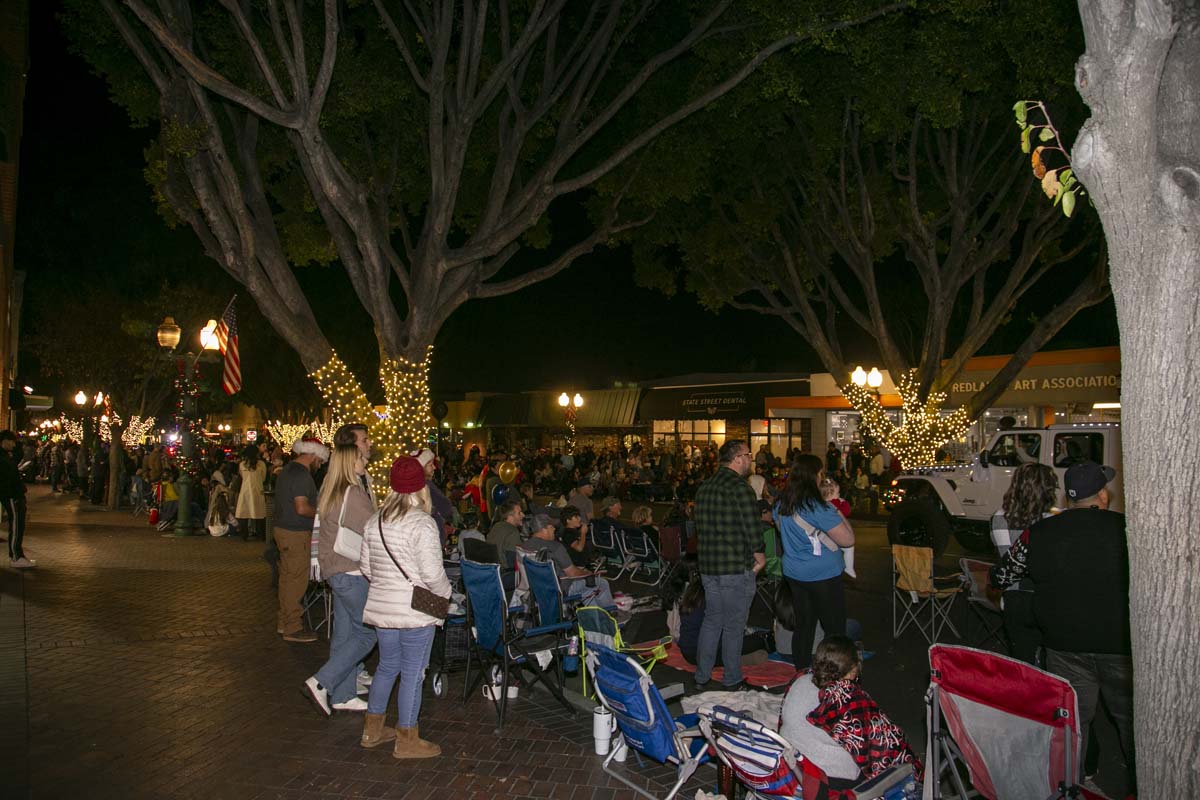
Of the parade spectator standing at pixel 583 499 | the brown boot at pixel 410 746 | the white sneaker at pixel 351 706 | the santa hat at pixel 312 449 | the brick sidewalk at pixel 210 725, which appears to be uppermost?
the santa hat at pixel 312 449

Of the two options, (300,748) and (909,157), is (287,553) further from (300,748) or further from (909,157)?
(909,157)

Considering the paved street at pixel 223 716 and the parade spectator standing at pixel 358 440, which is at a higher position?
the parade spectator standing at pixel 358 440

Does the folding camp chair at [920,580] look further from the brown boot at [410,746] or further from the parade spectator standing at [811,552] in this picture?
the brown boot at [410,746]

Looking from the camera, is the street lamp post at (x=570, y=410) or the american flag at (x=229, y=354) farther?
the street lamp post at (x=570, y=410)

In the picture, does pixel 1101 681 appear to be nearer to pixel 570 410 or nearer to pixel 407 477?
pixel 407 477

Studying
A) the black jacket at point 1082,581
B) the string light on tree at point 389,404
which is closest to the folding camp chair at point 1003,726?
the black jacket at point 1082,581

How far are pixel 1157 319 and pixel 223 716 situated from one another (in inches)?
246

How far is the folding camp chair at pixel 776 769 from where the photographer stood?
12.3ft

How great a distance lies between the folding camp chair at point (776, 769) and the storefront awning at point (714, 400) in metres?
26.0

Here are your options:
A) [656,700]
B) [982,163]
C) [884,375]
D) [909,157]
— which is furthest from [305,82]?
[884,375]

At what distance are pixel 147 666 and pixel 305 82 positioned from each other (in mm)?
6958

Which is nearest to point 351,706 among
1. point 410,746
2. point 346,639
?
point 346,639

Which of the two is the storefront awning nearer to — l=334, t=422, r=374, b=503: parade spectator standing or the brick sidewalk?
the brick sidewalk

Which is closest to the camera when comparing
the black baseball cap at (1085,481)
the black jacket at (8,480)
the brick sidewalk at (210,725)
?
the black baseball cap at (1085,481)
